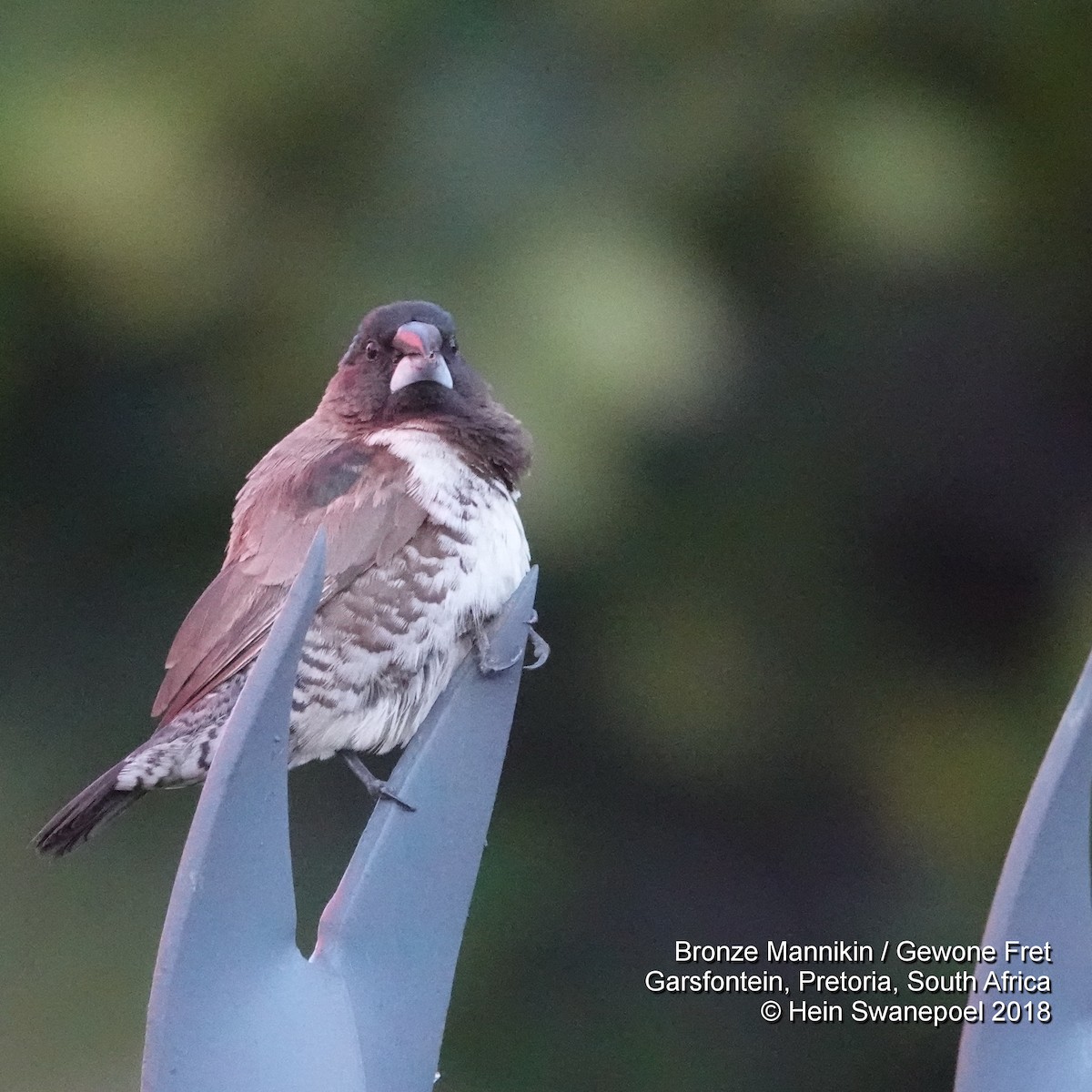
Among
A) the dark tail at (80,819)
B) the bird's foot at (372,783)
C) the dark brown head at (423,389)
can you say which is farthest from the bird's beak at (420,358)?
the dark tail at (80,819)

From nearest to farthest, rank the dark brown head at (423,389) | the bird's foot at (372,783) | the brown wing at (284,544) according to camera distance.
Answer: the bird's foot at (372,783) < the brown wing at (284,544) < the dark brown head at (423,389)

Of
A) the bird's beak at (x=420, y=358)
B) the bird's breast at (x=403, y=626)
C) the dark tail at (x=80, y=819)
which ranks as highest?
the bird's beak at (x=420, y=358)

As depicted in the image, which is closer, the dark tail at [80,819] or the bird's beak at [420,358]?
the dark tail at [80,819]

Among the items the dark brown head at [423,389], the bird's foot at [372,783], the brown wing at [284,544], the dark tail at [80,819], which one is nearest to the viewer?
the bird's foot at [372,783]

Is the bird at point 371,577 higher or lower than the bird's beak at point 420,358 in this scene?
lower

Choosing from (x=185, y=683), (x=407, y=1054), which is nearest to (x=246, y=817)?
(x=407, y=1054)

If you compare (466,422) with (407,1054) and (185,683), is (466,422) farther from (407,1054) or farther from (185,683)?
(407,1054)

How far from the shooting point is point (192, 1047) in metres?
0.89

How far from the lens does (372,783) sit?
1.43 m

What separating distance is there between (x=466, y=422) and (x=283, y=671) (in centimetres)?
87

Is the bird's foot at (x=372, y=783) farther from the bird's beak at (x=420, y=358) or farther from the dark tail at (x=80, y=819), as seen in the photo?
the bird's beak at (x=420, y=358)

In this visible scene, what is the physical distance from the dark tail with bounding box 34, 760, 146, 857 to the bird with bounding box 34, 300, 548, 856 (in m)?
0.07

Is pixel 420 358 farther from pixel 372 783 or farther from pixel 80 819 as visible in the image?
pixel 80 819

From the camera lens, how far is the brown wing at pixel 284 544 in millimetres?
1591
